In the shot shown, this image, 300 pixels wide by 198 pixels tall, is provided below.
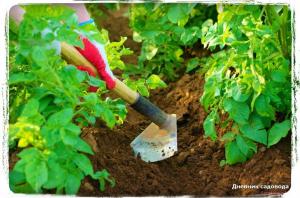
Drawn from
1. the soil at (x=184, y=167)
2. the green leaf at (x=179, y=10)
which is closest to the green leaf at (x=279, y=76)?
the soil at (x=184, y=167)

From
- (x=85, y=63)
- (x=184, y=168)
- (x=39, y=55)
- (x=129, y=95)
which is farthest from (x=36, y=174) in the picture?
(x=184, y=168)

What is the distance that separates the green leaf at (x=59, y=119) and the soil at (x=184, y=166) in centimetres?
31

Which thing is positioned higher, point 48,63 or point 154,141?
point 48,63

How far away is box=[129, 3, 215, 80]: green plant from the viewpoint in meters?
3.48

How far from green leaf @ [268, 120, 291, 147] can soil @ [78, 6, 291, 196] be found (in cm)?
5

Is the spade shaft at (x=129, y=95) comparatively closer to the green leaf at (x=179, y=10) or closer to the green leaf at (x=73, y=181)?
the green leaf at (x=179, y=10)

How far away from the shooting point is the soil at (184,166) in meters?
2.54

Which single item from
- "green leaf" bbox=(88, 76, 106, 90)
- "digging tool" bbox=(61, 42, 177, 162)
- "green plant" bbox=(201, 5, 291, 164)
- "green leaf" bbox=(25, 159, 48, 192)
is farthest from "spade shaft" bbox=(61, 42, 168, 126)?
"green leaf" bbox=(25, 159, 48, 192)

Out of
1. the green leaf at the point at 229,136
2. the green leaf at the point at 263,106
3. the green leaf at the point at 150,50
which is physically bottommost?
the green leaf at the point at 229,136

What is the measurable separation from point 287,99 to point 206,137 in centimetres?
48

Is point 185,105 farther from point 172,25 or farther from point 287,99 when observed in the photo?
point 287,99

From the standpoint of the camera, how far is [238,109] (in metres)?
2.67

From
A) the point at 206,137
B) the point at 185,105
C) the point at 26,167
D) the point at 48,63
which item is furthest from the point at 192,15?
the point at 26,167

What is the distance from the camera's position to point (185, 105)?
3332mm
